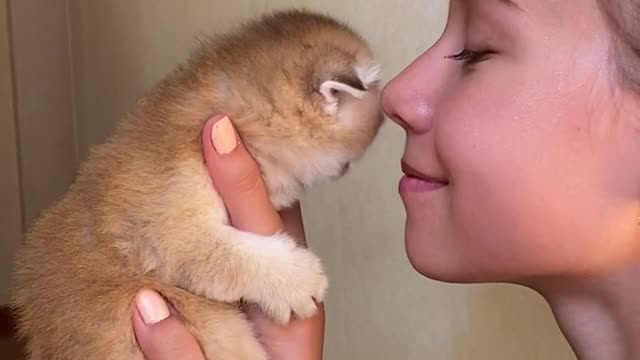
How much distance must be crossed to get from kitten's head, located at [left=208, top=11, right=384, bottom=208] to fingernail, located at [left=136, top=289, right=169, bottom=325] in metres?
0.18

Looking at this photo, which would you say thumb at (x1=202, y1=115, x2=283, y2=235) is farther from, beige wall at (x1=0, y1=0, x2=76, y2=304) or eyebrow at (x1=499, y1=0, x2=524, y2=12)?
beige wall at (x1=0, y1=0, x2=76, y2=304)

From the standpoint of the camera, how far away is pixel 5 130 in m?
2.44

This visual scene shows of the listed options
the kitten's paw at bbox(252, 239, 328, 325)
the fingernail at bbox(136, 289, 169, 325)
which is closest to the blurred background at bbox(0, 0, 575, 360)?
the kitten's paw at bbox(252, 239, 328, 325)

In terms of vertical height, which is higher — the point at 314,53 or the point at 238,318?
the point at 314,53

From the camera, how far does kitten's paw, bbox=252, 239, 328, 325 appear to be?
93 centimetres

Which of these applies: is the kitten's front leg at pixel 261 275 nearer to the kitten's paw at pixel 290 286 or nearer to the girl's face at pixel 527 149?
the kitten's paw at pixel 290 286

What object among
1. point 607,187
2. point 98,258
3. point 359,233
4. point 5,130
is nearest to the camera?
point 607,187

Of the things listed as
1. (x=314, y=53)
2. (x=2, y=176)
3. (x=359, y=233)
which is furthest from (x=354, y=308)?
(x=2, y=176)

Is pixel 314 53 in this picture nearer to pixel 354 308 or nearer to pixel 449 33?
pixel 449 33

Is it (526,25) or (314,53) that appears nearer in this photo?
(526,25)

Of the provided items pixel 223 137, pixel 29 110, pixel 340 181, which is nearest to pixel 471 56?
pixel 223 137

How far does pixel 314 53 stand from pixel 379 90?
0.30 ft

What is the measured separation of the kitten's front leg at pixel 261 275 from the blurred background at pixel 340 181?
1.50 feet

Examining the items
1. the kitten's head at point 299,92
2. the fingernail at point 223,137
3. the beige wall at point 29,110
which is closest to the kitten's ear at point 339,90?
the kitten's head at point 299,92
